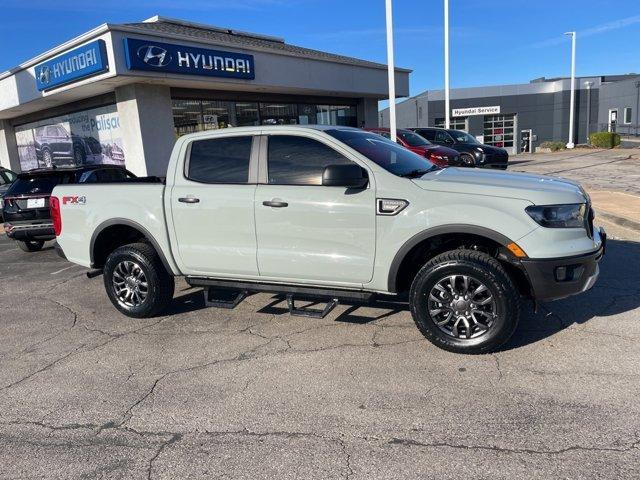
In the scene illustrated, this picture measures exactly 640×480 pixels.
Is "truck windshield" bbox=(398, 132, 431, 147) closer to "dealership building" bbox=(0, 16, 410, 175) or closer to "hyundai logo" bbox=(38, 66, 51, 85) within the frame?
"dealership building" bbox=(0, 16, 410, 175)

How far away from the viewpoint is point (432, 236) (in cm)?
418

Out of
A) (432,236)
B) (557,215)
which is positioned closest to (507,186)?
(557,215)

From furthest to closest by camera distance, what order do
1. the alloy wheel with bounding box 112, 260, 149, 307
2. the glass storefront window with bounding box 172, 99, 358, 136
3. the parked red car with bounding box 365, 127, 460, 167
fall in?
the glass storefront window with bounding box 172, 99, 358, 136 → the parked red car with bounding box 365, 127, 460, 167 → the alloy wheel with bounding box 112, 260, 149, 307

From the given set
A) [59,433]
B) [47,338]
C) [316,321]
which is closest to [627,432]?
[316,321]

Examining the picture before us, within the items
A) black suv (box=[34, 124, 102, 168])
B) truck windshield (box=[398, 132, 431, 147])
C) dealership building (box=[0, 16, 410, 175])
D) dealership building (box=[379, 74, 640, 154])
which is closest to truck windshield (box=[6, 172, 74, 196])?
dealership building (box=[0, 16, 410, 175])

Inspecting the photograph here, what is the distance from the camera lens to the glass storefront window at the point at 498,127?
46594 millimetres

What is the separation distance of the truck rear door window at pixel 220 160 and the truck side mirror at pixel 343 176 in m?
1.04

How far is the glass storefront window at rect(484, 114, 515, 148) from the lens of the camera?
153 ft

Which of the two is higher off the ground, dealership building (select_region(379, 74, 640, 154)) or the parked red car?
dealership building (select_region(379, 74, 640, 154))

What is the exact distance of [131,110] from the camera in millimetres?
14469

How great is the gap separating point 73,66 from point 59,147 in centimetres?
668

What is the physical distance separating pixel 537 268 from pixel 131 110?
1331 centimetres

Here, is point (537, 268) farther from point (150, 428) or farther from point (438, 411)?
point (150, 428)

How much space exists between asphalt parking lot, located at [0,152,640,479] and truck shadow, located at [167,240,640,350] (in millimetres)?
28
